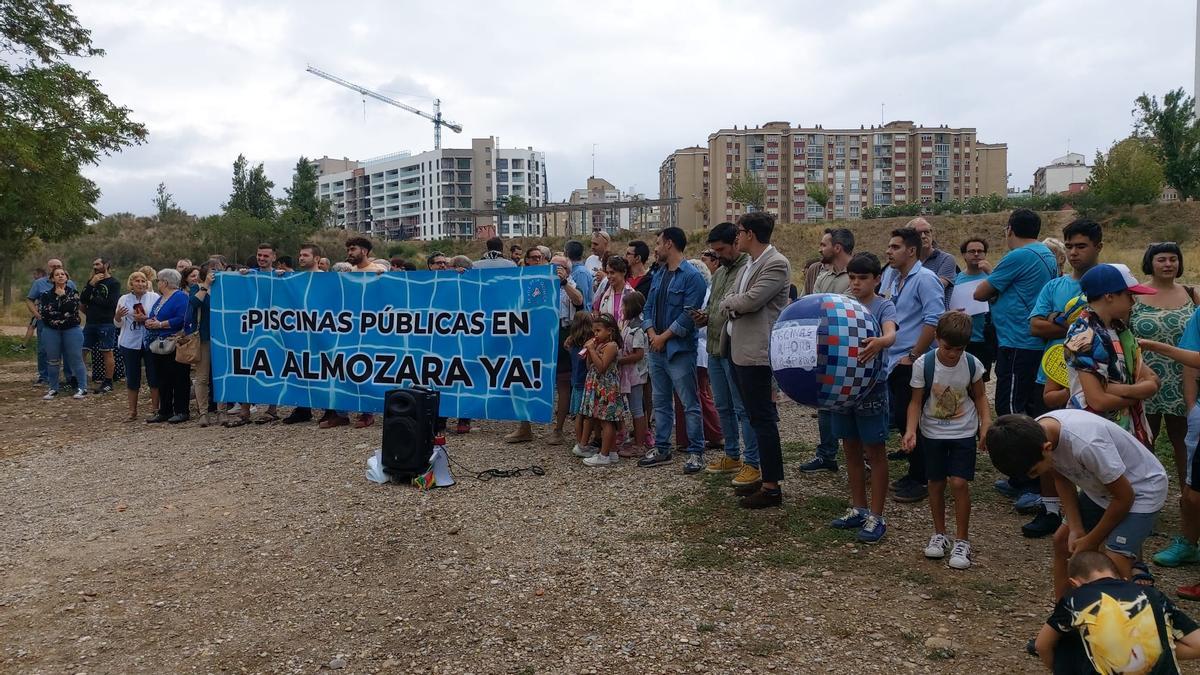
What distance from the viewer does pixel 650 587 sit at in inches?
184

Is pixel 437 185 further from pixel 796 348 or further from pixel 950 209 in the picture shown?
pixel 796 348

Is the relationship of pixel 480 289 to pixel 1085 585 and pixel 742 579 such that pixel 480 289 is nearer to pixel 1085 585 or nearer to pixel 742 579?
pixel 742 579

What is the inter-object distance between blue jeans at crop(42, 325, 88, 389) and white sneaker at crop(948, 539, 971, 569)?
1254cm

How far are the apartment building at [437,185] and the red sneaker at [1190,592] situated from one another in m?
140

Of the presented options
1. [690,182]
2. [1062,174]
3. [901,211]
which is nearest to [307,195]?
[901,211]

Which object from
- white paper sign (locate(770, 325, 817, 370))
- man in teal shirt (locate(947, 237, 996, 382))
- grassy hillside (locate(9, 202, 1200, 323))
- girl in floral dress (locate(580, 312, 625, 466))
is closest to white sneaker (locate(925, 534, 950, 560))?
white paper sign (locate(770, 325, 817, 370))

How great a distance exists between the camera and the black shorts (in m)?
4.80

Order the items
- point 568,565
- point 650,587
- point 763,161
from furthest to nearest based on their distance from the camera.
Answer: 1. point 763,161
2. point 568,565
3. point 650,587

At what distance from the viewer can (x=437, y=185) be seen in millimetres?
158250

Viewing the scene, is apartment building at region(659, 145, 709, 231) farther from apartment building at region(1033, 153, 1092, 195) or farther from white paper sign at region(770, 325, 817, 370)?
white paper sign at region(770, 325, 817, 370)

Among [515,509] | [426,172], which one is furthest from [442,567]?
[426,172]

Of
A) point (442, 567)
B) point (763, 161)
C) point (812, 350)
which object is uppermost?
point (763, 161)

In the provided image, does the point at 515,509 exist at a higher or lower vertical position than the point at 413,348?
lower

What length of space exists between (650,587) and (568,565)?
616 millimetres
